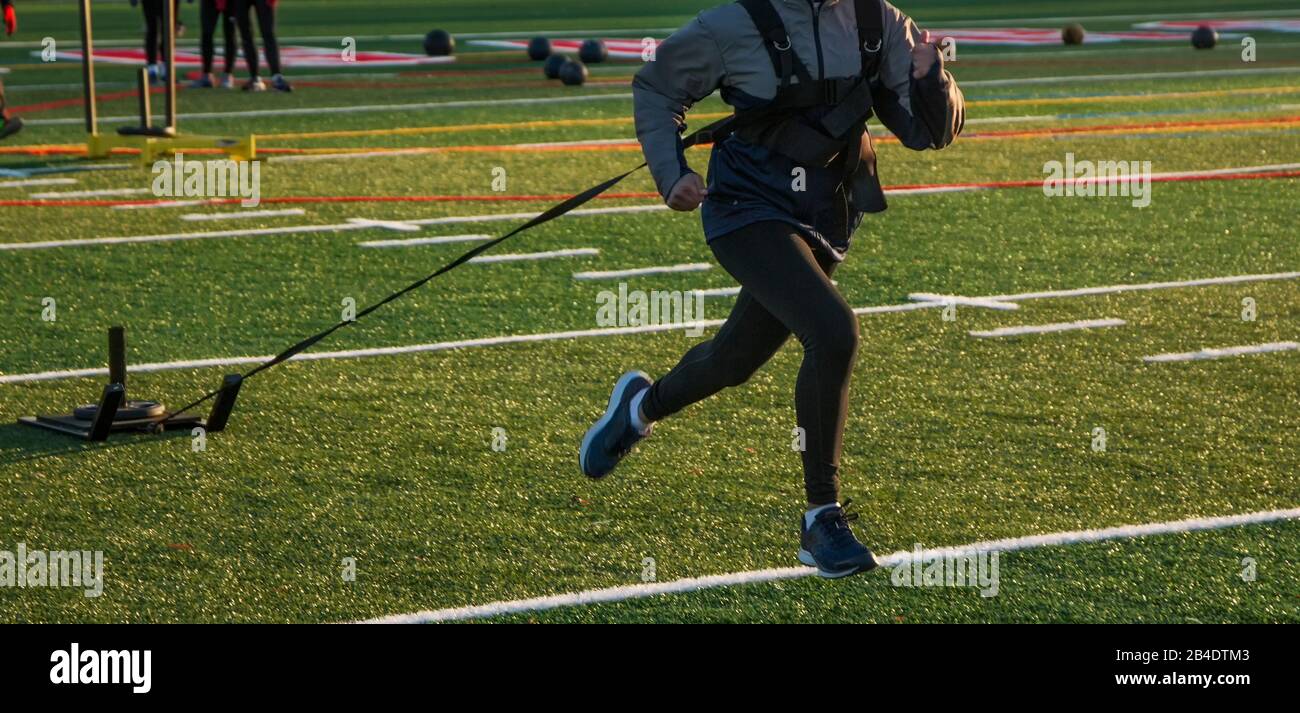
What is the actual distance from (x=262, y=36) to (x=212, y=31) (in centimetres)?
79

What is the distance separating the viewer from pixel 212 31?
20719mm

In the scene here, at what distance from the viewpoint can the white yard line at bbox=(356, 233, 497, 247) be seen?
12.0 meters

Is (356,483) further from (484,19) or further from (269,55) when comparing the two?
(484,19)

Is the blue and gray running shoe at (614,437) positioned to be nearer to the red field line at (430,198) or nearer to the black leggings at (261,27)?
the red field line at (430,198)

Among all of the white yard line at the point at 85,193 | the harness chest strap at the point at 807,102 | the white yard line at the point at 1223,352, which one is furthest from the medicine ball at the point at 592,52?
the harness chest strap at the point at 807,102

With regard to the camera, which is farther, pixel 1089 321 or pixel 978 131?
pixel 978 131

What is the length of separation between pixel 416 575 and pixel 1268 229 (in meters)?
8.22

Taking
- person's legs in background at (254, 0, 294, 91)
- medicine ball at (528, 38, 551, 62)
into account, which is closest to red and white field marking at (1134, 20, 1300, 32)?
medicine ball at (528, 38, 551, 62)

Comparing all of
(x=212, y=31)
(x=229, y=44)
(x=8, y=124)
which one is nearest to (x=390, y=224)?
(x=8, y=124)

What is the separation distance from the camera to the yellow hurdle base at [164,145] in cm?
1489

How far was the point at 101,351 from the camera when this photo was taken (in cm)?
916

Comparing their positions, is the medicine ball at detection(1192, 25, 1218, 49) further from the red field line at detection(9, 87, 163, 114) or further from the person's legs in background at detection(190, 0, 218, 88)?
the red field line at detection(9, 87, 163, 114)
